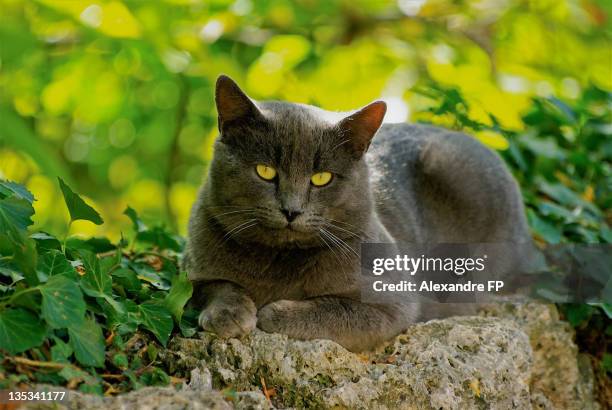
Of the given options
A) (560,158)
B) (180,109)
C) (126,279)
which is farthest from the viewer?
(180,109)

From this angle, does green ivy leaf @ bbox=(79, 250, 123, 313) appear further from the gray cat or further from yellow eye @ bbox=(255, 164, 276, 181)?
yellow eye @ bbox=(255, 164, 276, 181)

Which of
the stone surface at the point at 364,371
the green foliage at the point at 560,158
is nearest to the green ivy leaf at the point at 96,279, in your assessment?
the stone surface at the point at 364,371

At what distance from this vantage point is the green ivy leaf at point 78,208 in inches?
91.7

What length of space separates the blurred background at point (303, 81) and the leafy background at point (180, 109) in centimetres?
1

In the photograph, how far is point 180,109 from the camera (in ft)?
17.3

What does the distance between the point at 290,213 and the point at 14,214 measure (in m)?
0.89

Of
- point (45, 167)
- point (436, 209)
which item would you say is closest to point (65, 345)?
point (45, 167)

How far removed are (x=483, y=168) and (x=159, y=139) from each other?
261 cm

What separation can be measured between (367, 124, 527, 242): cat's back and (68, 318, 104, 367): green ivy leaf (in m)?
1.92

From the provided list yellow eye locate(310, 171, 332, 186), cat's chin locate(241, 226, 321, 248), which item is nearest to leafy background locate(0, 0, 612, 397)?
cat's chin locate(241, 226, 321, 248)

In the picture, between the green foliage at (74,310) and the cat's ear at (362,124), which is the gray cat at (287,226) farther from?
the green foliage at (74,310)

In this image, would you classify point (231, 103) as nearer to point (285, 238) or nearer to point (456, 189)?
point (285, 238)

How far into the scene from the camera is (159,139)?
537cm

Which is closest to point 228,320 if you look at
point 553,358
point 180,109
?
point 553,358
